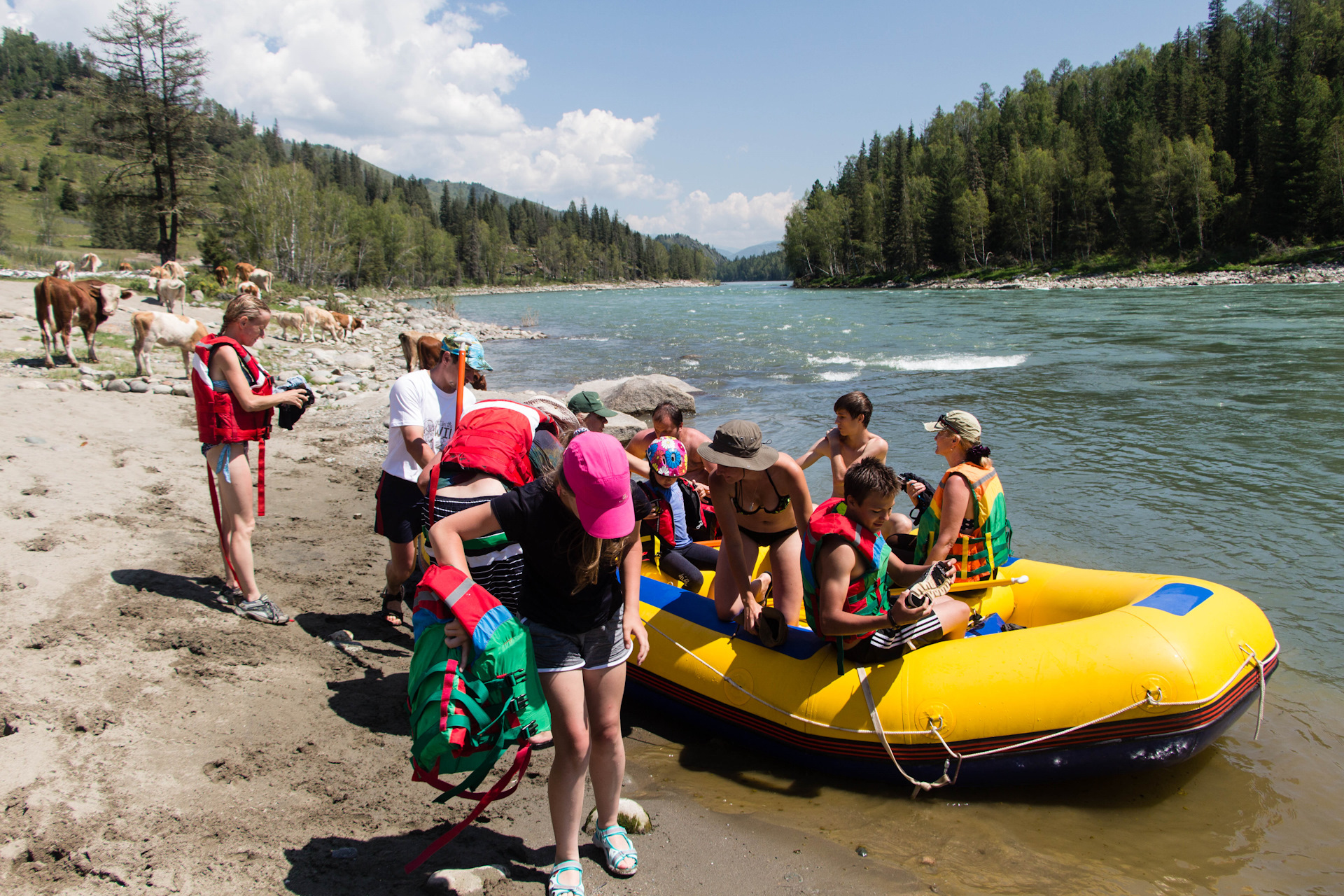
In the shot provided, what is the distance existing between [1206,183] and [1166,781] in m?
62.6

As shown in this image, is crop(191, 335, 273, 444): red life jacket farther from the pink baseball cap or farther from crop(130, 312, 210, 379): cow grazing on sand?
crop(130, 312, 210, 379): cow grazing on sand

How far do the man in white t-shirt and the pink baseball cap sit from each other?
1803 mm

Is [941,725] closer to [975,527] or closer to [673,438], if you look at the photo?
[975,527]

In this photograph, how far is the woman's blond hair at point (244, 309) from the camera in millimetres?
4301

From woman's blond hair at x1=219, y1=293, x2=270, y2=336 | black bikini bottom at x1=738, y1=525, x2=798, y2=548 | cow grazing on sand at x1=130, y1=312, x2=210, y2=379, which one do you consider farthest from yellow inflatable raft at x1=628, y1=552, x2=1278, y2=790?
cow grazing on sand at x1=130, y1=312, x2=210, y2=379

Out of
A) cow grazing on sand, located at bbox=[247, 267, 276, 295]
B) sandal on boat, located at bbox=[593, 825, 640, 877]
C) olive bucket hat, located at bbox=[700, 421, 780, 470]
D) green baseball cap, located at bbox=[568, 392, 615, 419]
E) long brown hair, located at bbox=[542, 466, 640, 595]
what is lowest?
sandal on boat, located at bbox=[593, 825, 640, 877]

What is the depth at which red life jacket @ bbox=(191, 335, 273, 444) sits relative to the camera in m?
4.25

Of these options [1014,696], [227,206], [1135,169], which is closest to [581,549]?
[1014,696]

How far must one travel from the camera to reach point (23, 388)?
8.89 meters

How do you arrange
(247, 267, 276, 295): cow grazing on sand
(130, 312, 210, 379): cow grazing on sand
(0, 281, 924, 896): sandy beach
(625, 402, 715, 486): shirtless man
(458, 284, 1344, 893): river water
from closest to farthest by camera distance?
(0, 281, 924, 896): sandy beach < (458, 284, 1344, 893): river water < (625, 402, 715, 486): shirtless man < (130, 312, 210, 379): cow grazing on sand < (247, 267, 276, 295): cow grazing on sand

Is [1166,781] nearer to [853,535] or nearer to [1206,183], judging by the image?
[853,535]

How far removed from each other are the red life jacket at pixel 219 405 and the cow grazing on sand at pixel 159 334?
796cm

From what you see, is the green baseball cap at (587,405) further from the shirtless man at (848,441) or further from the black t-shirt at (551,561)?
the black t-shirt at (551,561)

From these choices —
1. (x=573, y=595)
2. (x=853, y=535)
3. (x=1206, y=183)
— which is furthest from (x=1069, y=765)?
(x=1206, y=183)
